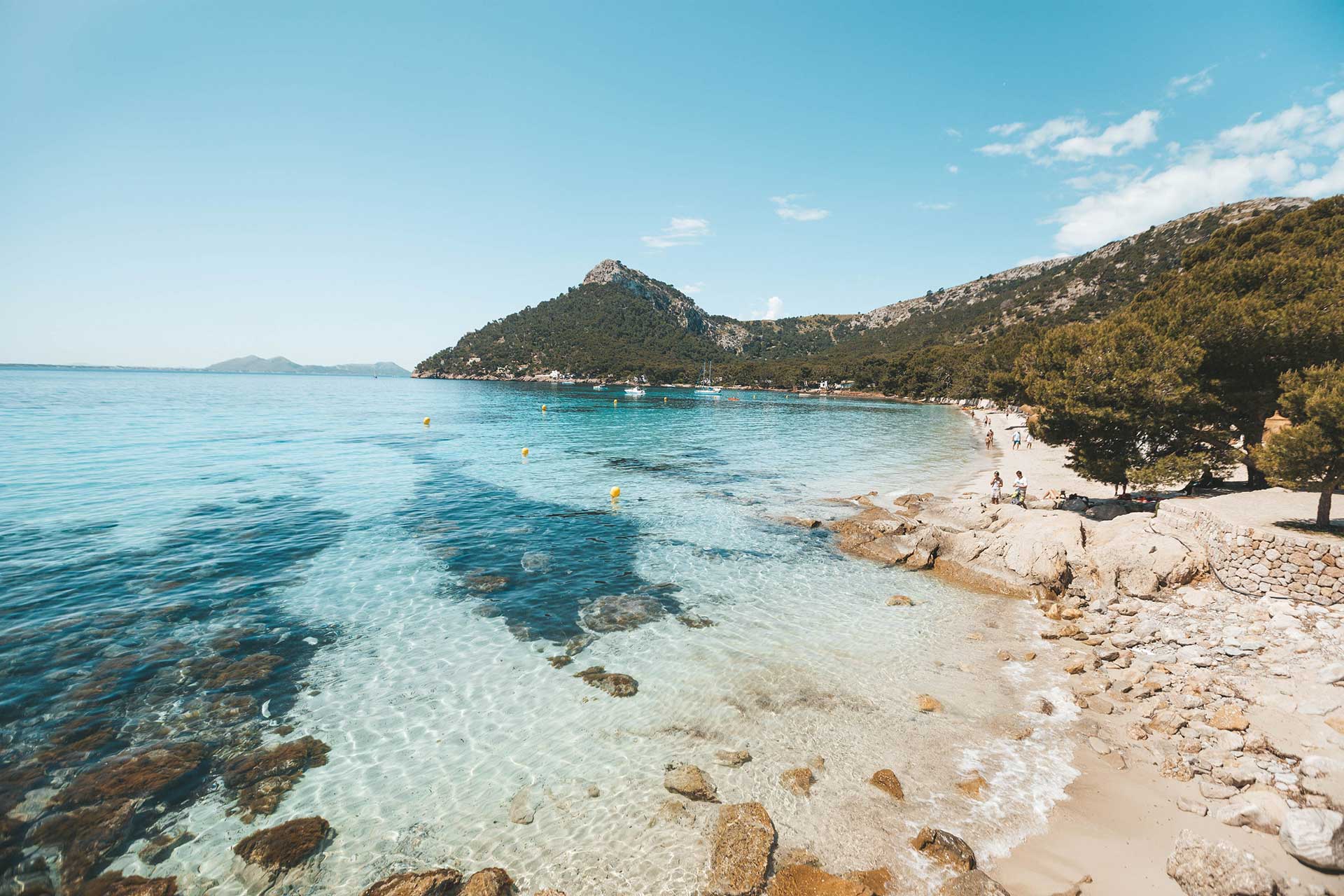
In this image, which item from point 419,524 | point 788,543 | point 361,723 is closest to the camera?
point 361,723

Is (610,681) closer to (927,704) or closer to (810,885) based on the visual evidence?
(810,885)

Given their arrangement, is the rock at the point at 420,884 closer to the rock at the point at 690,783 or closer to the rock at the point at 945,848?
the rock at the point at 690,783

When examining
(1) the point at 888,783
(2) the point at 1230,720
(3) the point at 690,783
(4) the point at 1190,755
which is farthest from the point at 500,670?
(2) the point at 1230,720

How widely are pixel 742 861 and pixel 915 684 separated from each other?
21.9 ft

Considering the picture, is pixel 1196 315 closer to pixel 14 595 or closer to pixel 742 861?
pixel 742 861

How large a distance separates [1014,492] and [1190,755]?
2191cm

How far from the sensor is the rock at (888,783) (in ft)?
28.6

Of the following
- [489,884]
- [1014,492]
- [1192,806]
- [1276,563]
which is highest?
[1276,563]

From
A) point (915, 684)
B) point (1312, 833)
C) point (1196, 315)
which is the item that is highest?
point (1196, 315)

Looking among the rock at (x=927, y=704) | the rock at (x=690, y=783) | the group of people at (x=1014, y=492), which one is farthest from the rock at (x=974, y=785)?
the group of people at (x=1014, y=492)

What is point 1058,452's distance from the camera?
164 ft

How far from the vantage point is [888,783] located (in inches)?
349

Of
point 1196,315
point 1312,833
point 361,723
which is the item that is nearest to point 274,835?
point 361,723

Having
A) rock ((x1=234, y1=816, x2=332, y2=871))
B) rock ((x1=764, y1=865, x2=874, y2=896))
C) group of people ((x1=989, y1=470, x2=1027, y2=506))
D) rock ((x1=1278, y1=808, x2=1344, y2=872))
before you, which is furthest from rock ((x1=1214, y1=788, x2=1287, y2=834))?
group of people ((x1=989, y1=470, x2=1027, y2=506))
